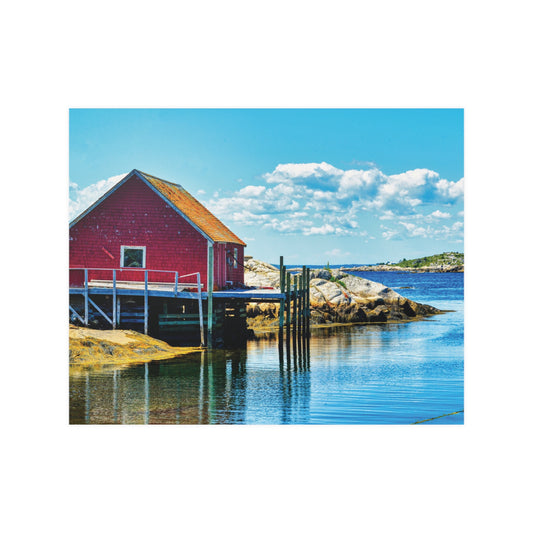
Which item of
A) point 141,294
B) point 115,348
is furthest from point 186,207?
point 115,348

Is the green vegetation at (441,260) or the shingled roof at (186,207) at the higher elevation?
the shingled roof at (186,207)

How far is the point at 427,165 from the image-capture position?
51.1ft

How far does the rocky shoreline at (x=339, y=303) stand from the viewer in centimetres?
2838

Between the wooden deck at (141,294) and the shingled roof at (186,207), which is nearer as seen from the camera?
the wooden deck at (141,294)

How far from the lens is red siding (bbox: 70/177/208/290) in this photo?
20922mm

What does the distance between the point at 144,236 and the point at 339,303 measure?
40.2 feet

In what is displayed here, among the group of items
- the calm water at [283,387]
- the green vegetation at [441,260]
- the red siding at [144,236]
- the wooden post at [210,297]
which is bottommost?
the calm water at [283,387]

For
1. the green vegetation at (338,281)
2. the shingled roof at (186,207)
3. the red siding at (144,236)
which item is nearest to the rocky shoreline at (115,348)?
the red siding at (144,236)

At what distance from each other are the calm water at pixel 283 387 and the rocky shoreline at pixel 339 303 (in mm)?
6692

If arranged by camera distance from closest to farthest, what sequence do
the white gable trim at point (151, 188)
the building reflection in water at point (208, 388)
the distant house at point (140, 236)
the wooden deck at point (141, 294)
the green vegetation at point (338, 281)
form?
the building reflection in water at point (208, 388) → the wooden deck at point (141, 294) → the white gable trim at point (151, 188) → the distant house at point (140, 236) → the green vegetation at point (338, 281)

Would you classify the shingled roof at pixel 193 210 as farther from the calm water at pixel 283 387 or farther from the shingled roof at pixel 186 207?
the calm water at pixel 283 387
